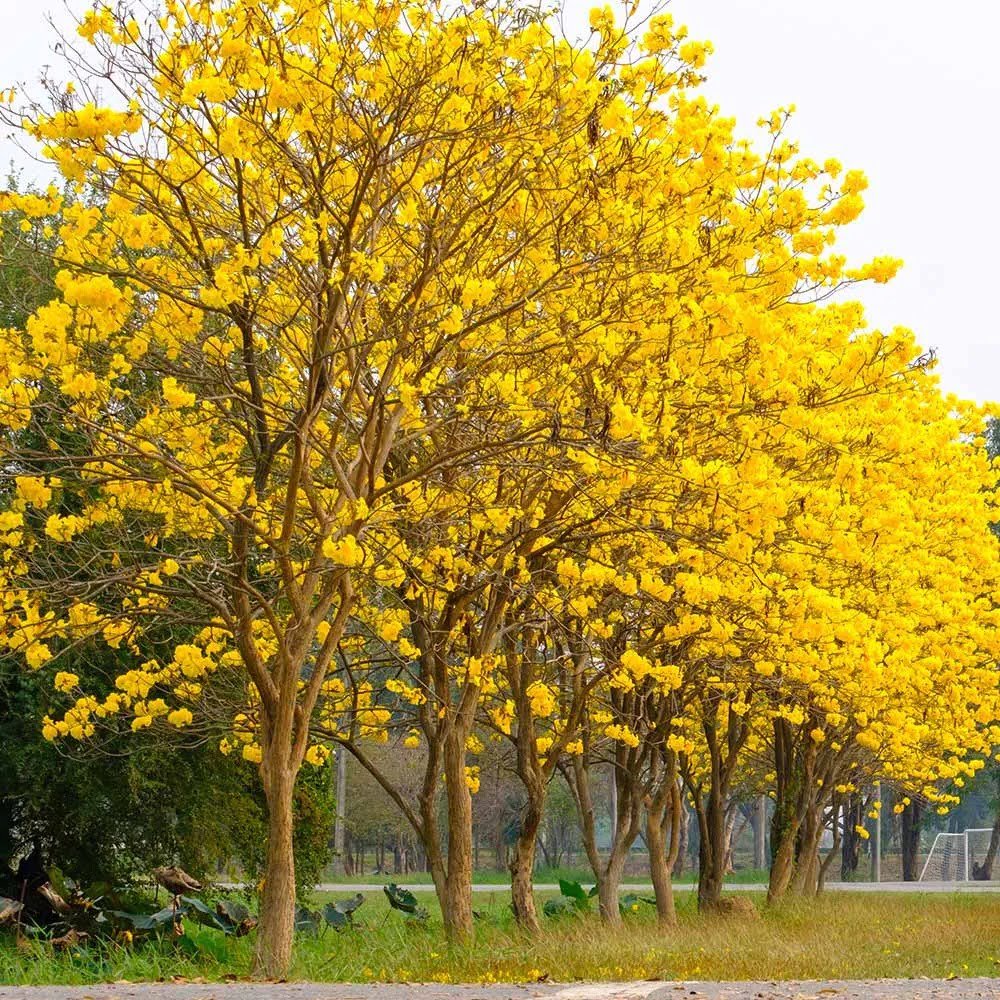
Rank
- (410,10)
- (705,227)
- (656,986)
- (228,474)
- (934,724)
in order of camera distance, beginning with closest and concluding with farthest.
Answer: (656,986), (410,10), (705,227), (228,474), (934,724)

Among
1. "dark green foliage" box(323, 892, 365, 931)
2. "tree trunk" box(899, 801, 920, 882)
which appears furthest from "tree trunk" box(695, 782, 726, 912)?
"tree trunk" box(899, 801, 920, 882)

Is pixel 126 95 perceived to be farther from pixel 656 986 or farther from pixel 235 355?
pixel 656 986

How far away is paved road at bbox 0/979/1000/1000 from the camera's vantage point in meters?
7.40

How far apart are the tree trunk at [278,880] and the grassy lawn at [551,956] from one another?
264 millimetres

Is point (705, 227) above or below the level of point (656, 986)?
above

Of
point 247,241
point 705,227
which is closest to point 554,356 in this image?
point 705,227

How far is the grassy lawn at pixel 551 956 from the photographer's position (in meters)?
10.0

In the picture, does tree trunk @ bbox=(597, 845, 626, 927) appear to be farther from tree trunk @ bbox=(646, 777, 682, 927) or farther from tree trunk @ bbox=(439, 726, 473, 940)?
tree trunk @ bbox=(439, 726, 473, 940)

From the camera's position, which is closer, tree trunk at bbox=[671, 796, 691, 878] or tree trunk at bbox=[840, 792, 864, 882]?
tree trunk at bbox=[671, 796, 691, 878]

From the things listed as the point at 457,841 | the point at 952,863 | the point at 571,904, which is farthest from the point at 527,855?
the point at 952,863

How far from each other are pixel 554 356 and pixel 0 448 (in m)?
3.57

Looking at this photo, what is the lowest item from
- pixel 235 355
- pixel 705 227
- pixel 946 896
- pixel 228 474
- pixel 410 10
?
pixel 946 896

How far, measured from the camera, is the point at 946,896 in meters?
30.1

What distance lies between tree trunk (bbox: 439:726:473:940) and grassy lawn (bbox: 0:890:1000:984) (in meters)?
0.27
